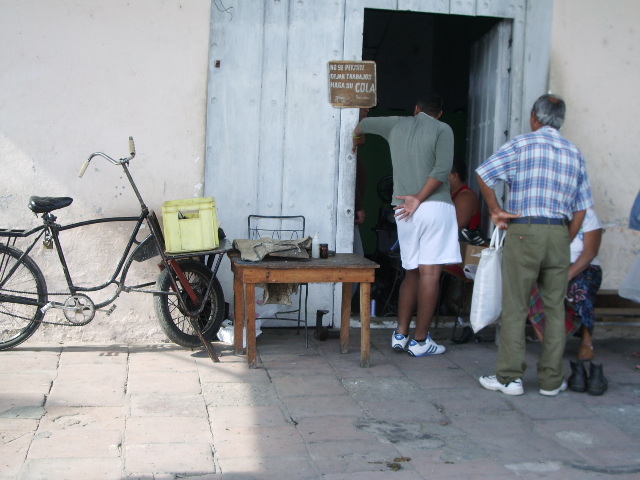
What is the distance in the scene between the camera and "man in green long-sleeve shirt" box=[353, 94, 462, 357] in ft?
19.7

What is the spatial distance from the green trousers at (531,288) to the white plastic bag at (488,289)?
0.10 metres

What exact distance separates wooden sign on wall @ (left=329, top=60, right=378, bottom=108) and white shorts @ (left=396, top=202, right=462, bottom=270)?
1169mm

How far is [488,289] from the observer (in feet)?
17.3

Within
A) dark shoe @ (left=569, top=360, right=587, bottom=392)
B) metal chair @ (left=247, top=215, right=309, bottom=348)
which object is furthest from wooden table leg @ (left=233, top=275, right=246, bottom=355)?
dark shoe @ (left=569, top=360, right=587, bottom=392)

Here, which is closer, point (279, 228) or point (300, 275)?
point (300, 275)

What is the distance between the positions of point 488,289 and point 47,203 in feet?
10.4

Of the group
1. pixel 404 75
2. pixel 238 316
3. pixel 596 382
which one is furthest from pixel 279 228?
pixel 404 75

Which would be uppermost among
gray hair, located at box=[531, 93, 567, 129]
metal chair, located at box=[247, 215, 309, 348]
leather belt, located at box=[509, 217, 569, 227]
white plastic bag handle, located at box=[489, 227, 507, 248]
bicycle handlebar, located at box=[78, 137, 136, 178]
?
gray hair, located at box=[531, 93, 567, 129]

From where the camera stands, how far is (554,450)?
424 centimetres

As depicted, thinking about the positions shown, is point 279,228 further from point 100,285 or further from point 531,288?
point 531,288

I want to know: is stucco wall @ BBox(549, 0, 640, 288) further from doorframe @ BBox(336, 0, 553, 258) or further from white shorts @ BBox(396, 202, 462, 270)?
white shorts @ BBox(396, 202, 462, 270)

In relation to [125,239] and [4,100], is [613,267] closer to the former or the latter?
[125,239]

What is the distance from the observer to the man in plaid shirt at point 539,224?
16.4 feet

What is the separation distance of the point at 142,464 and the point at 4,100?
336 cm
